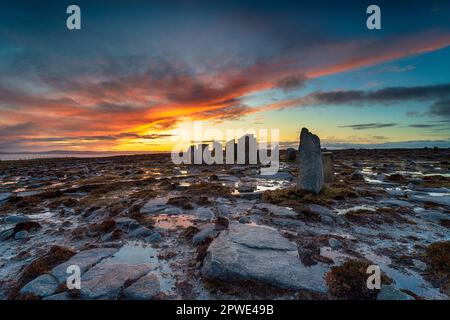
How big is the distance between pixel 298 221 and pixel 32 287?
9.78 m

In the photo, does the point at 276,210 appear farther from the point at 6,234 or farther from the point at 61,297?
the point at 6,234

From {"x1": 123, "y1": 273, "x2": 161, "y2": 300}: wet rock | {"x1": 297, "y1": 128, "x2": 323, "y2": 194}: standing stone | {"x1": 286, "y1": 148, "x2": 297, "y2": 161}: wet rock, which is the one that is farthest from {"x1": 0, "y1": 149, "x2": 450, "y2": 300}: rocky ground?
{"x1": 286, "y1": 148, "x2": 297, "y2": 161}: wet rock

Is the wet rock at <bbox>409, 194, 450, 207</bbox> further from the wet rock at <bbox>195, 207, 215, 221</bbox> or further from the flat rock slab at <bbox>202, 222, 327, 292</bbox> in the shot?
the wet rock at <bbox>195, 207, 215, 221</bbox>

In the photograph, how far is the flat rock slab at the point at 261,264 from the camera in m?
6.14

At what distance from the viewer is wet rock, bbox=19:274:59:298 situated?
5.80 m

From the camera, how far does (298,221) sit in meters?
11.2

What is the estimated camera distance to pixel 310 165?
16.0 m

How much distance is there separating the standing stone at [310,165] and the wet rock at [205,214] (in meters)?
6.82

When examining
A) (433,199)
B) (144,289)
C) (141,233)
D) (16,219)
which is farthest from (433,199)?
(16,219)

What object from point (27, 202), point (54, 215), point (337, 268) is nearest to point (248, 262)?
point (337, 268)

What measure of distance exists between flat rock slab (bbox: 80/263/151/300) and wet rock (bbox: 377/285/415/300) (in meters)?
6.08

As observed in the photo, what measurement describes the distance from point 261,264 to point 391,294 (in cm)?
310

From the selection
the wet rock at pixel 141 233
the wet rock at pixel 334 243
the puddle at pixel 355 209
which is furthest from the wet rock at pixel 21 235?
the puddle at pixel 355 209
